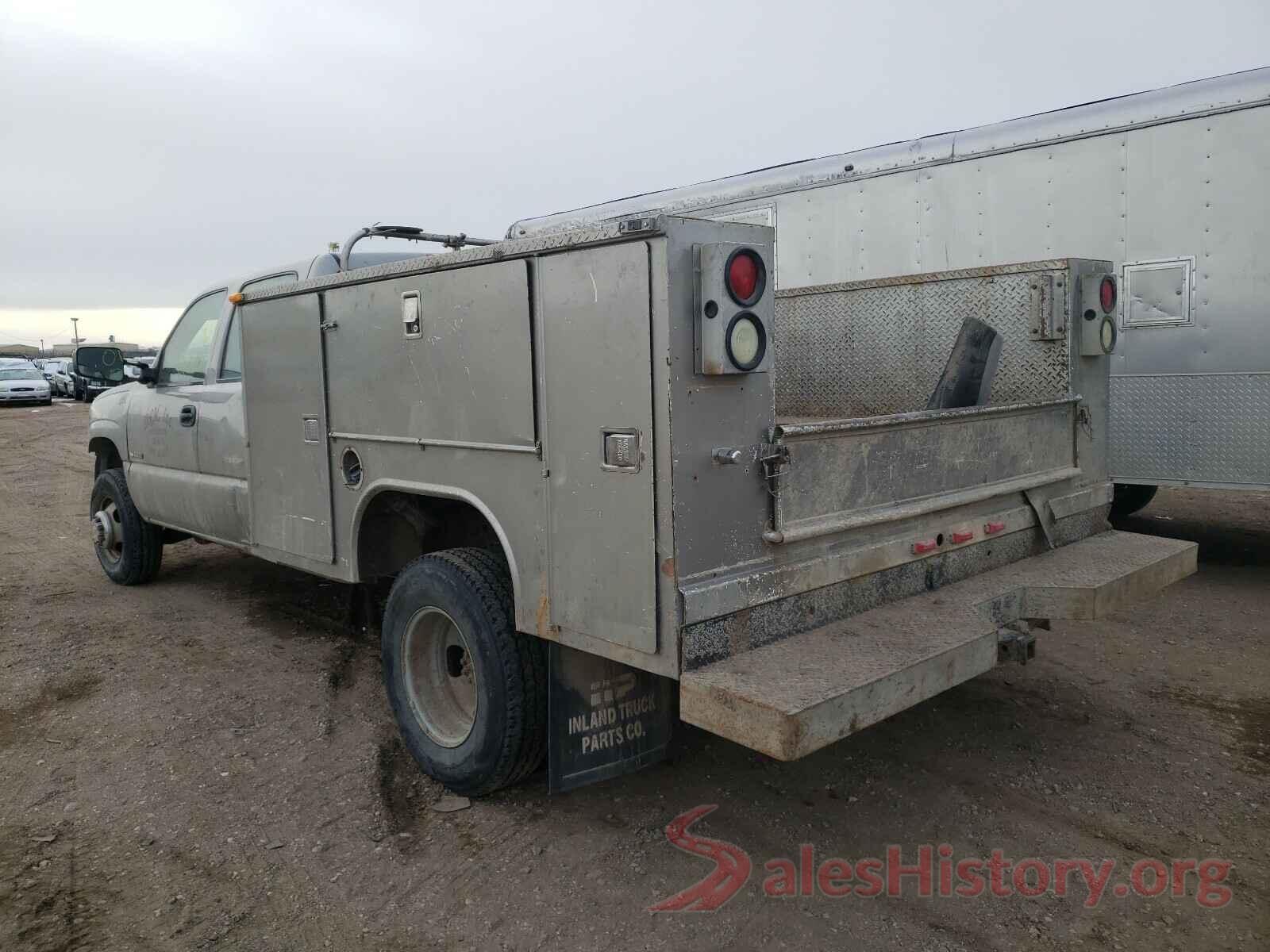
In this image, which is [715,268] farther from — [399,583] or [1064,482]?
[1064,482]

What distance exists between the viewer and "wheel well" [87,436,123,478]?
7086mm

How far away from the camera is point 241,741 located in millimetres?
4305

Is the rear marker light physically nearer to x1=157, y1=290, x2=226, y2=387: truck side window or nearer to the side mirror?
x1=157, y1=290, x2=226, y2=387: truck side window

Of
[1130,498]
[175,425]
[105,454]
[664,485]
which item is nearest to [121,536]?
[105,454]

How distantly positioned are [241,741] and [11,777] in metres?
0.87

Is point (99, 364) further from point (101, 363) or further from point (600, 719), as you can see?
point (600, 719)

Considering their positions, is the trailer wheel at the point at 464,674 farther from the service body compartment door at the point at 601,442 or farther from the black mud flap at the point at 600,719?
the service body compartment door at the point at 601,442

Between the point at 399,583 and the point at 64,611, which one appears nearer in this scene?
the point at 399,583

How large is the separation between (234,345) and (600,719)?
3460 mm

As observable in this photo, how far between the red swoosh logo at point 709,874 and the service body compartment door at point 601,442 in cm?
84

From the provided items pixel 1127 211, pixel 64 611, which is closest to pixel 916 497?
pixel 1127 211

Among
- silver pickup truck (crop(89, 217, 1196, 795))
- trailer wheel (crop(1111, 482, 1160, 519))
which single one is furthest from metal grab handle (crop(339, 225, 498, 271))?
trailer wheel (crop(1111, 482, 1160, 519))

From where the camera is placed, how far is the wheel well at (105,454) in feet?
23.2

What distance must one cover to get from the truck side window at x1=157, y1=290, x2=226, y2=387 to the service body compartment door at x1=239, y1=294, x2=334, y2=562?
111 cm
